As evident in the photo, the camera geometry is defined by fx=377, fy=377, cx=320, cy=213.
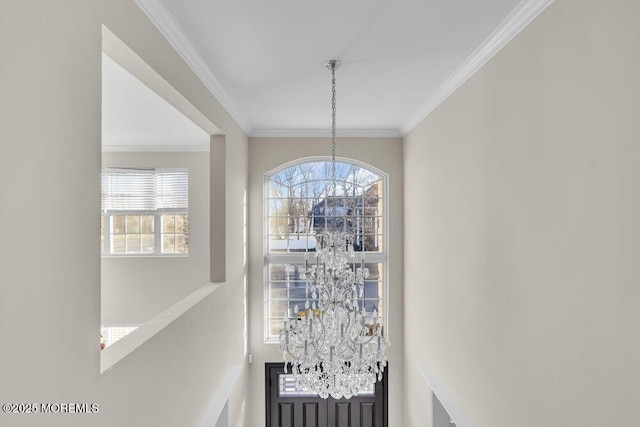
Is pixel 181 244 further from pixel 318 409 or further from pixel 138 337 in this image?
pixel 138 337

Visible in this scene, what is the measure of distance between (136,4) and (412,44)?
1.55m

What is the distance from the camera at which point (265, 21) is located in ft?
6.73

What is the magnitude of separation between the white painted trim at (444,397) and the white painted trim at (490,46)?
2.46m

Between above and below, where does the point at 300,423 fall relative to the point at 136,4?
below

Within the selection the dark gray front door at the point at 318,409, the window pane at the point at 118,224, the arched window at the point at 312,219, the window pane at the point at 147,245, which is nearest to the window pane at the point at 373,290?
the arched window at the point at 312,219

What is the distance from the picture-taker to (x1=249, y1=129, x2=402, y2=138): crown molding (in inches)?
186

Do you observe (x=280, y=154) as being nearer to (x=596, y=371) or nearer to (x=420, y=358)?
(x=420, y=358)

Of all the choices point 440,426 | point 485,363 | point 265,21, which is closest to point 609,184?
point 485,363

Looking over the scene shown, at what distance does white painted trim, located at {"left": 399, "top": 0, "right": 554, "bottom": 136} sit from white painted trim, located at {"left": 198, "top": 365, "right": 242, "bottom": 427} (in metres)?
3.08

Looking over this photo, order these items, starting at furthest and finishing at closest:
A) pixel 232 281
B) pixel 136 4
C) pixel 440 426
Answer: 1. pixel 232 281
2. pixel 440 426
3. pixel 136 4

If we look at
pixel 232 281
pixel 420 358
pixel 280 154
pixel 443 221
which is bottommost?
pixel 420 358

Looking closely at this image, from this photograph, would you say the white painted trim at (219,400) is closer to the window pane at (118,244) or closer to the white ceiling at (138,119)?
the white ceiling at (138,119)

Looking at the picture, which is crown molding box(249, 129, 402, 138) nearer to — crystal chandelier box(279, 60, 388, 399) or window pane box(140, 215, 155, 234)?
window pane box(140, 215, 155, 234)

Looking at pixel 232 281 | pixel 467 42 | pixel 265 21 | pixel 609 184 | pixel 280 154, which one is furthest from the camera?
pixel 280 154
